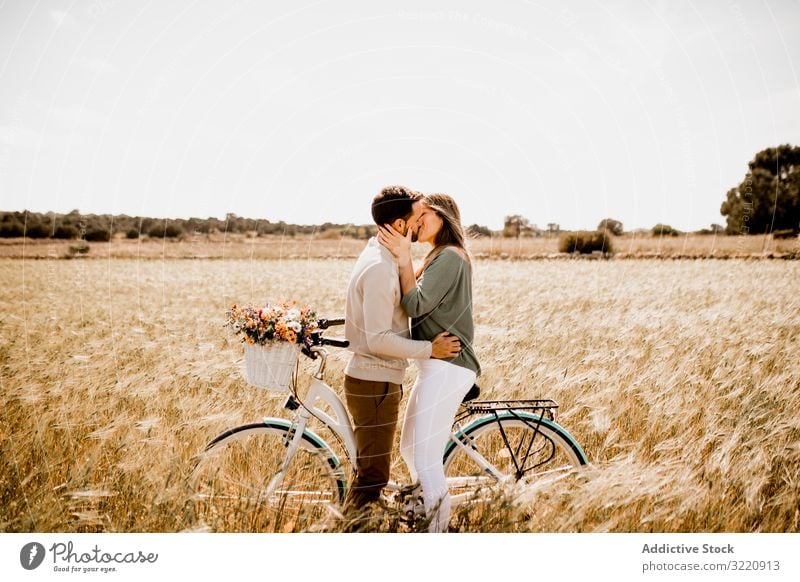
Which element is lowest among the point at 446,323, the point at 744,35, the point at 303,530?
the point at 303,530

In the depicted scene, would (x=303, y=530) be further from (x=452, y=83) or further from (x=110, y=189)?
(x=452, y=83)

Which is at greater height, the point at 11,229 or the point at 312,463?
the point at 11,229

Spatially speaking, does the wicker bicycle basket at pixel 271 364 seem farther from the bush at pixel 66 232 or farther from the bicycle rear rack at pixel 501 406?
the bush at pixel 66 232

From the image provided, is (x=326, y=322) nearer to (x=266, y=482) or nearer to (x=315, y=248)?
(x=266, y=482)

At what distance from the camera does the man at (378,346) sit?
96.3 inches

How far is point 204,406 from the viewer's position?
3623mm

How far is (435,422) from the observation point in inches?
105

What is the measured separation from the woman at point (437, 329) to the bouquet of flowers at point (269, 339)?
1.67 feet

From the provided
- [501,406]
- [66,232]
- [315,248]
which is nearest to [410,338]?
[501,406]

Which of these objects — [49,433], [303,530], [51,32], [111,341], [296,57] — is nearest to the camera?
[303,530]

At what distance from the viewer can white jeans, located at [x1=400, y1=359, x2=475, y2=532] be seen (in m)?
2.66

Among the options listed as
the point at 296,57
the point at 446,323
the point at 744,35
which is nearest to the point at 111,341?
the point at 296,57

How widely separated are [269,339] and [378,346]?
482 millimetres

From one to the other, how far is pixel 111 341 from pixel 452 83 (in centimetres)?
397
